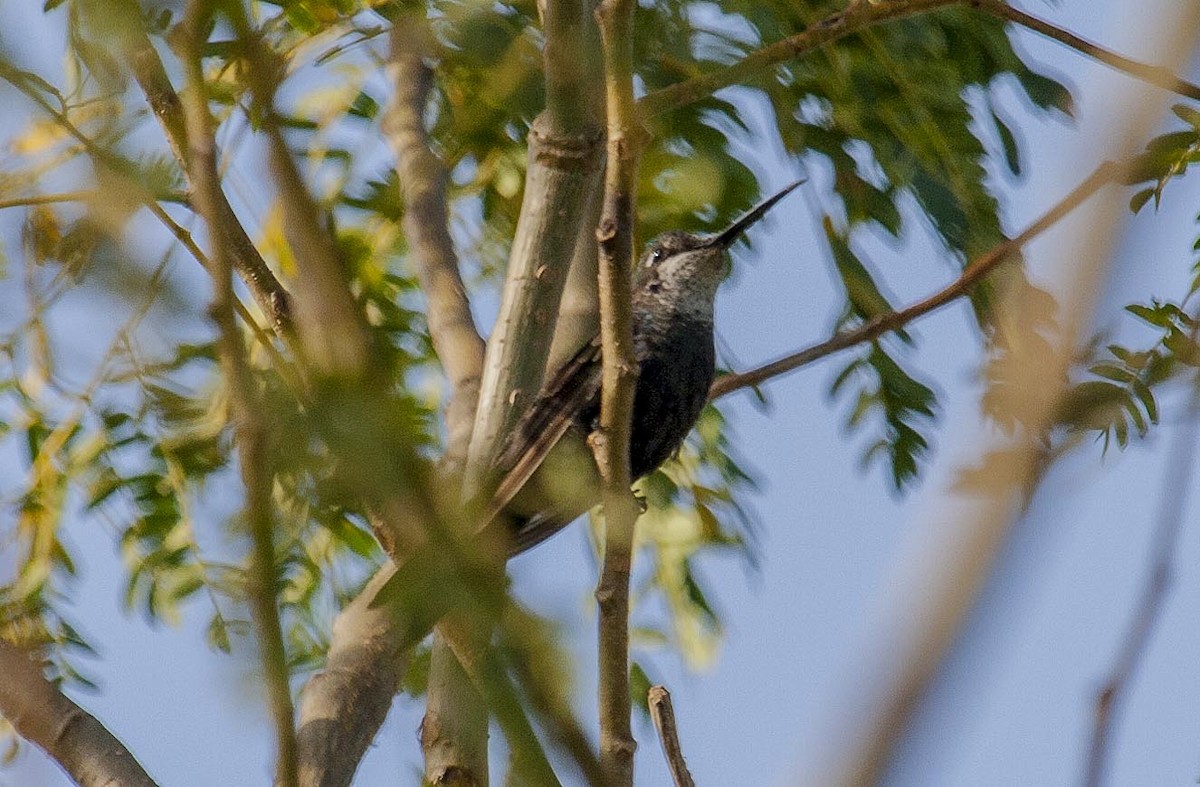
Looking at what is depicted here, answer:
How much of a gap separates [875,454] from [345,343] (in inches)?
110

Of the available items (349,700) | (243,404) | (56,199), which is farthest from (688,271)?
(243,404)

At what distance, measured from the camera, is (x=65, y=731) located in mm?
2738

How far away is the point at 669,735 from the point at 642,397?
1.92 m

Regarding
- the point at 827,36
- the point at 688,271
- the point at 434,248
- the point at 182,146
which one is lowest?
the point at 182,146

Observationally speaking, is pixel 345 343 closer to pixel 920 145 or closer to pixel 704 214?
pixel 920 145

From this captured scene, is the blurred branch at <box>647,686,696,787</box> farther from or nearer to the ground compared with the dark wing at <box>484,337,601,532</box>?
nearer to the ground

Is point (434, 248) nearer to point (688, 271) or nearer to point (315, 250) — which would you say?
point (688, 271)

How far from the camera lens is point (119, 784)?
2.69 metres

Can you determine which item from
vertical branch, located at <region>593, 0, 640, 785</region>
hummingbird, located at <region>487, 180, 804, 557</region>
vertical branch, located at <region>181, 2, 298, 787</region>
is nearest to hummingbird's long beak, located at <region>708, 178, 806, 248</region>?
hummingbird, located at <region>487, 180, 804, 557</region>

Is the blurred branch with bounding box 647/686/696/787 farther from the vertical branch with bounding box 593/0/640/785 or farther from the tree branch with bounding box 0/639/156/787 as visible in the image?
the tree branch with bounding box 0/639/156/787

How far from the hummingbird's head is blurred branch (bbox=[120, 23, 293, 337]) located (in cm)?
166

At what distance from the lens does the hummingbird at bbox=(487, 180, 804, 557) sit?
11.2ft

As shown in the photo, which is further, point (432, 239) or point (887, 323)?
point (432, 239)

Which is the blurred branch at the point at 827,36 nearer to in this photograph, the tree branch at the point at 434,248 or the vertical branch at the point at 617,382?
the vertical branch at the point at 617,382
